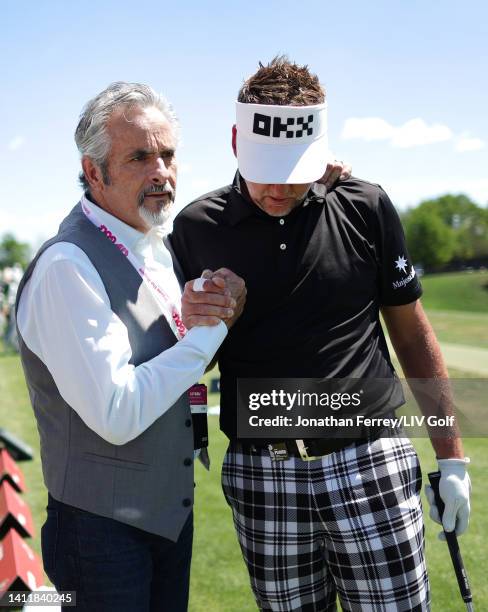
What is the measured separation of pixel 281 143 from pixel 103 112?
0.58m

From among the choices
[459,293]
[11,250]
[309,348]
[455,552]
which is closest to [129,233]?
[309,348]

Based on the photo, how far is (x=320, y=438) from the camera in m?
2.36

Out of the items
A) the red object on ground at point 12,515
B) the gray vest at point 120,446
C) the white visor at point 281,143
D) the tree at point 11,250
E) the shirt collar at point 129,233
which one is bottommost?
the tree at point 11,250

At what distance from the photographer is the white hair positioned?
2.12 metres

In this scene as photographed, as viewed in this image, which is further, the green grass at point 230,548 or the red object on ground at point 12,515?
the red object on ground at point 12,515

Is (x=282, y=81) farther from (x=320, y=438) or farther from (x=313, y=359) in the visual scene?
(x=320, y=438)

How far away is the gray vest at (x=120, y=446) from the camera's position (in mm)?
2045

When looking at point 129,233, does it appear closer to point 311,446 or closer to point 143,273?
point 143,273

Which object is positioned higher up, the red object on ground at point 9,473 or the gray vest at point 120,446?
the gray vest at point 120,446

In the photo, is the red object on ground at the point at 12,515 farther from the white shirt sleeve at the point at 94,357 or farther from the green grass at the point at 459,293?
the green grass at the point at 459,293

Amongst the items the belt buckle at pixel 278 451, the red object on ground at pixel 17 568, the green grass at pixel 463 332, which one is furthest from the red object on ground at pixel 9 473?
the green grass at pixel 463 332

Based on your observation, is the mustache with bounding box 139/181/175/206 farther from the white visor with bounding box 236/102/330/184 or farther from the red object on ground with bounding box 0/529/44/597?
the red object on ground with bounding box 0/529/44/597

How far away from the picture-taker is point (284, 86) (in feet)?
7.61

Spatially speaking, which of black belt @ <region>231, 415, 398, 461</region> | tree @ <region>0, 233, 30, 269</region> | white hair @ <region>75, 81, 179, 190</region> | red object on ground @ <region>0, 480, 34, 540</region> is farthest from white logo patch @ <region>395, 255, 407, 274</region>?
tree @ <region>0, 233, 30, 269</region>
